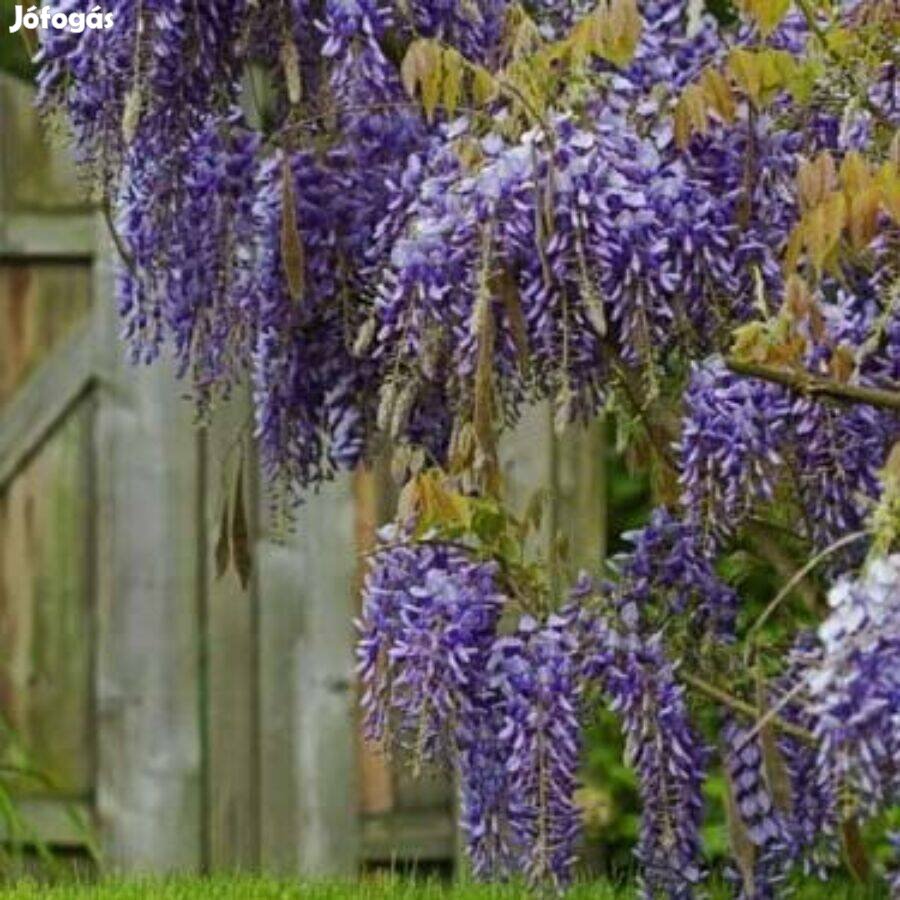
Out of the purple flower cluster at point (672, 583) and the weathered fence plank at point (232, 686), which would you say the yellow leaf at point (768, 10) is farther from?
the weathered fence plank at point (232, 686)

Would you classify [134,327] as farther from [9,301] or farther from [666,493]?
[9,301]

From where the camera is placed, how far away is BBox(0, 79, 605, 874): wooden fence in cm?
577

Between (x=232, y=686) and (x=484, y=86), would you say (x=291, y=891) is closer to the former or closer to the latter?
(x=232, y=686)

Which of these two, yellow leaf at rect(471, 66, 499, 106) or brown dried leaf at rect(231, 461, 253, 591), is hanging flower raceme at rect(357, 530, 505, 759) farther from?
yellow leaf at rect(471, 66, 499, 106)

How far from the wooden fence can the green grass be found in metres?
0.77

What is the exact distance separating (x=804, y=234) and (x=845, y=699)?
571 millimetres

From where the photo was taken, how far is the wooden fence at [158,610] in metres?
5.77

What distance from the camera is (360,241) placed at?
397 cm

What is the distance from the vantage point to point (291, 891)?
4.75 m

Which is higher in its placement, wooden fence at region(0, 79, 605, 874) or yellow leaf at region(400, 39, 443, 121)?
yellow leaf at region(400, 39, 443, 121)

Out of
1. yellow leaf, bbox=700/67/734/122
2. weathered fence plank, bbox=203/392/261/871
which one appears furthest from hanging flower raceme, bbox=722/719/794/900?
weathered fence plank, bbox=203/392/261/871

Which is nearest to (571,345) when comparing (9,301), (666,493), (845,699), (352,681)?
(666,493)

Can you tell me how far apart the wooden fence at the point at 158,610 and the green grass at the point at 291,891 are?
77 centimetres

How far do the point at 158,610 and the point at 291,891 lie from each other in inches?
46.3
